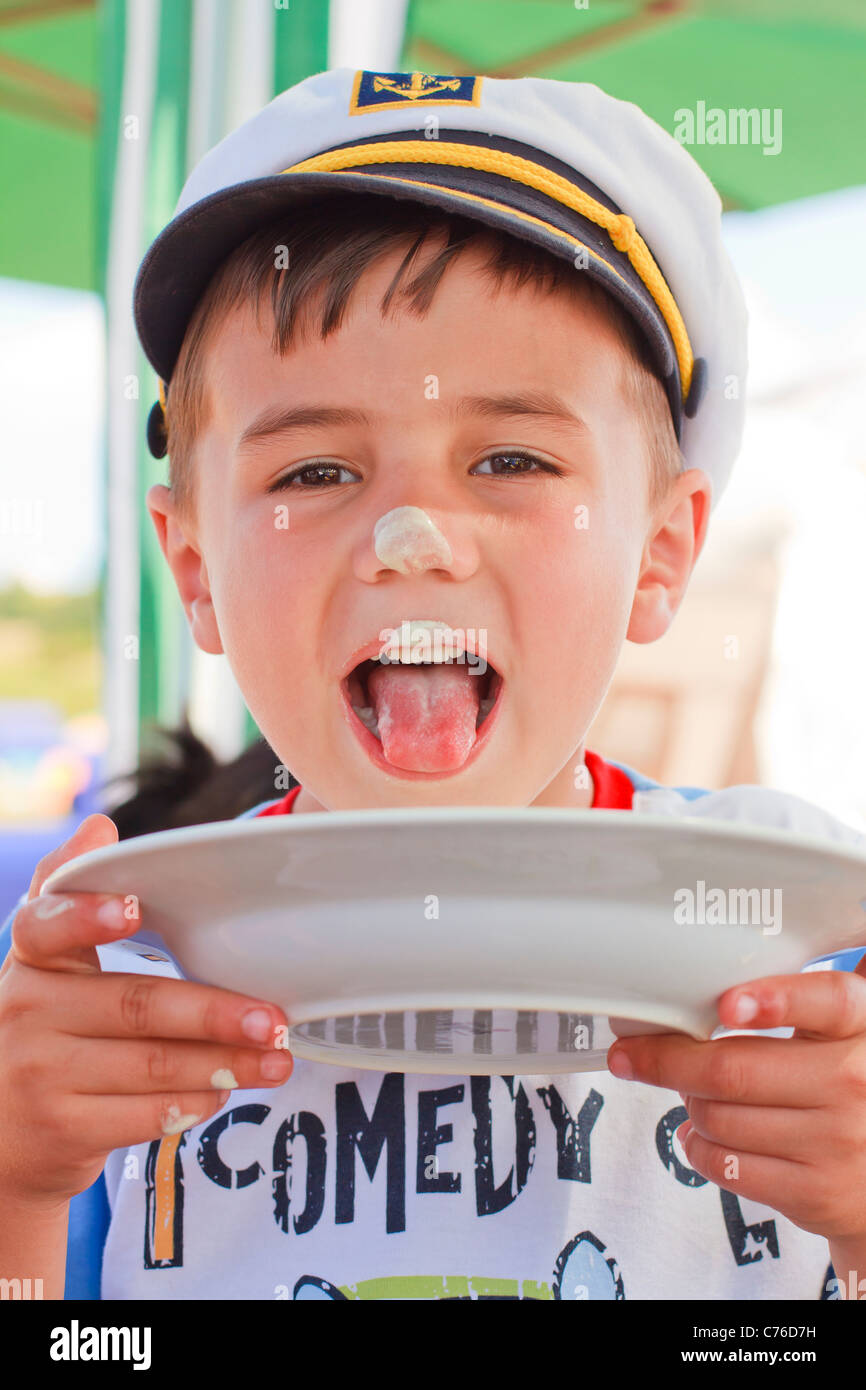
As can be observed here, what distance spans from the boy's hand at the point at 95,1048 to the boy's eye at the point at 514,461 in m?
0.49

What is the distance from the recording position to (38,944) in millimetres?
765

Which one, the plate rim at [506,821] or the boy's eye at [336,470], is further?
the boy's eye at [336,470]

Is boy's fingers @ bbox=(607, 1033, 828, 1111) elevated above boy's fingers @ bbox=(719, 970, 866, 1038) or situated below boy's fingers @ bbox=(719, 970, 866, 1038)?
below

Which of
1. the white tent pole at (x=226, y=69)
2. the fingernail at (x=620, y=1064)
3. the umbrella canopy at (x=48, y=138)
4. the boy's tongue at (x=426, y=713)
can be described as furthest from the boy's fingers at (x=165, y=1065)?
the umbrella canopy at (x=48, y=138)

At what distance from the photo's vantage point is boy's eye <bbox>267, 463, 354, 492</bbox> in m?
1.11

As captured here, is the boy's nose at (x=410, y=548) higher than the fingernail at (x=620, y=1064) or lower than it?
higher

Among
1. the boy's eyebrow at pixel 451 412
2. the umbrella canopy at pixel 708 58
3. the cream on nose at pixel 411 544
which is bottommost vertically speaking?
the cream on nose at pixel 411 544

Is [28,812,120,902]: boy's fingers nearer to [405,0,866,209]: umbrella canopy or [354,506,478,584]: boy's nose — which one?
[354,506,478,584]: boy's nose

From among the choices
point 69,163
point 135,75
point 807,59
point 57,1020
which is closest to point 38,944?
point 57,1020

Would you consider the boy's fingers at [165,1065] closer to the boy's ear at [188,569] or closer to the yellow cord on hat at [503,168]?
the boy's ear at [188,569]

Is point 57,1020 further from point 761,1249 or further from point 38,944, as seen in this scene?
point 761,1249

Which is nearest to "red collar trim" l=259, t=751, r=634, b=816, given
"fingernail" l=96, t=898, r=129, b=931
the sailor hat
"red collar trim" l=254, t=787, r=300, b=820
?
"red collar trim" l=254, t=787, r=300, b=820

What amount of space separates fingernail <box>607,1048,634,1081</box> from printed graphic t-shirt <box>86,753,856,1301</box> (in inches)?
19.8

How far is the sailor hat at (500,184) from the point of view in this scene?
1.09m
